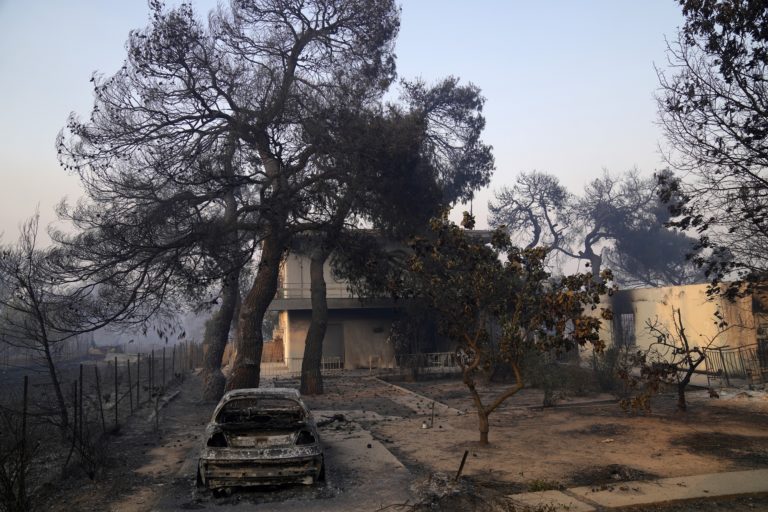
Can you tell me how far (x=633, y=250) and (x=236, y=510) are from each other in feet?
180

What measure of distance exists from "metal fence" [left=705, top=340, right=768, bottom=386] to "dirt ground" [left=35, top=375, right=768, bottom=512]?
10.5 ft

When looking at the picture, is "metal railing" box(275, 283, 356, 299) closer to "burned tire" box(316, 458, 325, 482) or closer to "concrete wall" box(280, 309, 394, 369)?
"concrete wall" box(280, 309, 394, 369)

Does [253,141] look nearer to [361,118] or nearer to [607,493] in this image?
[361,118]

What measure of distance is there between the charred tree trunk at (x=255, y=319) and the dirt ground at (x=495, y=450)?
65.2 inches

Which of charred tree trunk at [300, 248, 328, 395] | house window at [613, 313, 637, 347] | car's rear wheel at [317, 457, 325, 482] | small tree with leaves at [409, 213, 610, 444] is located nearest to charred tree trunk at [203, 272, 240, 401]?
charred tree trunk at [300, 248, 328, 395]

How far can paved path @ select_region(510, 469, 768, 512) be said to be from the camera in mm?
7570

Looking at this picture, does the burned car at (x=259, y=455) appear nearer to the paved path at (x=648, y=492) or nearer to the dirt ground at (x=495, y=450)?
the dirt ground at (x=495, y=450)

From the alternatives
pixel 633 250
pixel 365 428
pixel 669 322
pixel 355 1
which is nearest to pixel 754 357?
pixel 669 322

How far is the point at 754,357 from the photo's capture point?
20812mm

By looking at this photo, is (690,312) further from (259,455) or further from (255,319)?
(259,455)

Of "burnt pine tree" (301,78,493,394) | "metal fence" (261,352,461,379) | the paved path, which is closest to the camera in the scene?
the paved path

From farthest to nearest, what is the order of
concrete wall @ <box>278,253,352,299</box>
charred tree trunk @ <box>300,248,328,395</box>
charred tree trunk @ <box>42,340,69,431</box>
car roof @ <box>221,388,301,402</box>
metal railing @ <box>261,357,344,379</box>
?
concrete wall @ <box>278,253,352,299</box> → metal railing @ <box>261,357,344,379</box> → charred tree trunk @ <box>300,248,328,395</box> → charred tree trunk @ <box>42,340,69,431</box> → car roof @ <box>221,388,301,402</box>

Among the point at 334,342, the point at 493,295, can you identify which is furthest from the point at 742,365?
the point at 334,342

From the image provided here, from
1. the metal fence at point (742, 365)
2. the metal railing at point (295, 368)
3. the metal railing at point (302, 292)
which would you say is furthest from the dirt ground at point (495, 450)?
the metal railing at point (302, 292)
